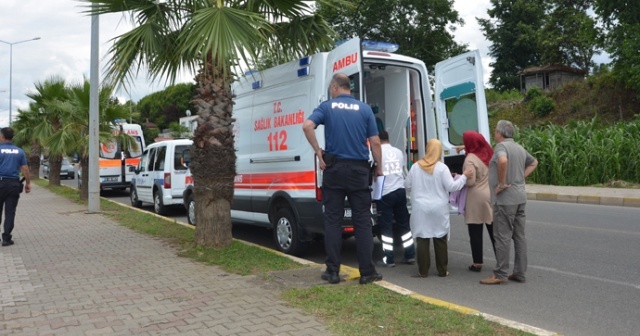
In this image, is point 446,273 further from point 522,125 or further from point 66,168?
point 66,168

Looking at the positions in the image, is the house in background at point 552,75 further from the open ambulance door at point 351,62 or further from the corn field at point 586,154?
the open ambulance door at point 351,62

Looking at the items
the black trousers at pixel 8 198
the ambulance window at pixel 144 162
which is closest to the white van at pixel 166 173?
the ambulance window at pixel 144 162

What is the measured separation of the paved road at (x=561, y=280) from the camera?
4887 millimetres

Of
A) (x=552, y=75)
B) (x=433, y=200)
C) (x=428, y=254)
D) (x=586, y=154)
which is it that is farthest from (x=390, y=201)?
(x=552, y=75)

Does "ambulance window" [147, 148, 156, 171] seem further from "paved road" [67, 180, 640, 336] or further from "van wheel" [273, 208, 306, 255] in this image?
"van wheel" [273, 208, 306, 255]

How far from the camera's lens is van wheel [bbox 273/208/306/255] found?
24.5 feet

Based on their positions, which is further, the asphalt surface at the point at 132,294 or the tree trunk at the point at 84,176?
the tree trunk at the point at 84,176

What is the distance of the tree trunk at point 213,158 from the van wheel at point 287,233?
696 millimetres

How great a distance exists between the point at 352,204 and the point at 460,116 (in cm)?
272

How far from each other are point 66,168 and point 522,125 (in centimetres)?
3222

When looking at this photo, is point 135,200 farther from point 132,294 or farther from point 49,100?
point 132,294

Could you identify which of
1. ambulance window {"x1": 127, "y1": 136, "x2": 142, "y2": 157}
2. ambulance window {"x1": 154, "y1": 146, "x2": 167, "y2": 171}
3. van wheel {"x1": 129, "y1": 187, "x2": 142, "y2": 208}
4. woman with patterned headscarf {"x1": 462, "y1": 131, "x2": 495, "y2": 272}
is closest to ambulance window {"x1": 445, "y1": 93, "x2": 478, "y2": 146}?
woman with patterned headscarf {"x1": 462, "y1": 131, "x2": 495, "y2": 272}

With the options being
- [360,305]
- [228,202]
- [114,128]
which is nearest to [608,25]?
[114,128]

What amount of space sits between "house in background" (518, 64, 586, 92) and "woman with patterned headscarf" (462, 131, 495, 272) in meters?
30.5
